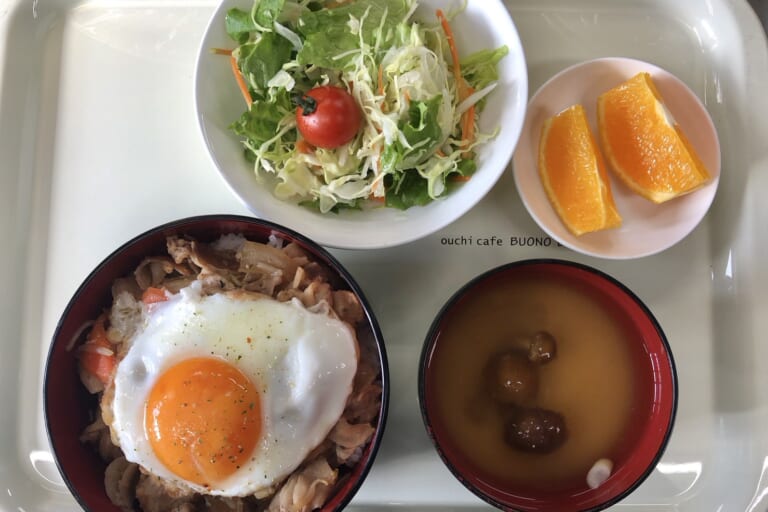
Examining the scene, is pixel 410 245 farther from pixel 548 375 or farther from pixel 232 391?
pixel 232 391

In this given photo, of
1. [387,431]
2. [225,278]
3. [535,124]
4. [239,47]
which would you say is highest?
[239,47]

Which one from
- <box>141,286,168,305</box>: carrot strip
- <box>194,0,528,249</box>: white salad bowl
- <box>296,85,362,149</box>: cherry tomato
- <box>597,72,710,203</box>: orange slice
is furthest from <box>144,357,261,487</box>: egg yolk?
<box>597,72,710,203</box>: orange slice

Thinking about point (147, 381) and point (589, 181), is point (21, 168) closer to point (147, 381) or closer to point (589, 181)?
point (147, 381)

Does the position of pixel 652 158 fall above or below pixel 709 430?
above

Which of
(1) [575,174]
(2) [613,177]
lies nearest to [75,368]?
(1) [575,174]

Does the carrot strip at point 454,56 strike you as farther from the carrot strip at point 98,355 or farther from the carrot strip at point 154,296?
the carrot strip at point 98,355

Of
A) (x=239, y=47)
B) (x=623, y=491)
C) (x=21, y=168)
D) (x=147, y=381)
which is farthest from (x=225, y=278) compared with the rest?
(x=623, y=491)

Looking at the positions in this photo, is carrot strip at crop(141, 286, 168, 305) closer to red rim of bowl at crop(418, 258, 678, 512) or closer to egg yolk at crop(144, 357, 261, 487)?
egg yolk at crop(144, 357, 261, 487)

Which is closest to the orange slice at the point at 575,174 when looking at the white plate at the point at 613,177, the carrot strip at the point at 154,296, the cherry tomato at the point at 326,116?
the white plate at the point at 613,177
